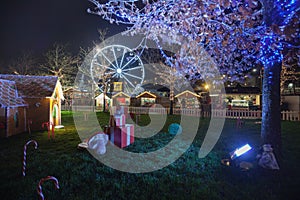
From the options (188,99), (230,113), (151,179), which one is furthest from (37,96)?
(188,99)

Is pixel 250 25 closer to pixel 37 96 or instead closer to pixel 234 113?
pixel 37 96

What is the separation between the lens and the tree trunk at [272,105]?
4.70 m

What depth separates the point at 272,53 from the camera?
4.55 meters

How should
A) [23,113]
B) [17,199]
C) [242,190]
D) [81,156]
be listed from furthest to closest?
[23,113], [81,156], [242,190], [17,199]

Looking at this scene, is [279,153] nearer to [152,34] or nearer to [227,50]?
[227,50]

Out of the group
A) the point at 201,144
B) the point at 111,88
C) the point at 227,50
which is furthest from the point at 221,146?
the point at 111,88

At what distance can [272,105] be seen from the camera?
15.6 ft

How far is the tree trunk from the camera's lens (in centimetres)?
470

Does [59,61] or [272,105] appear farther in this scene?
[59,61]

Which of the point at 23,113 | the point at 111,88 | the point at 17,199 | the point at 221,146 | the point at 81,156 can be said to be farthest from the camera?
the point at 111,88

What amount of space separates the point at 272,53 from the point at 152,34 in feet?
12.1

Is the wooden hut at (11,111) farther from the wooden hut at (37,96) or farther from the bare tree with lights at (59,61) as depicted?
the bare tree with lights at (59,61)

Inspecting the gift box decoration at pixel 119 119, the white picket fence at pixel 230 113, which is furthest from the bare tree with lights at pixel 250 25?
the white picket fence at pixel 230 113

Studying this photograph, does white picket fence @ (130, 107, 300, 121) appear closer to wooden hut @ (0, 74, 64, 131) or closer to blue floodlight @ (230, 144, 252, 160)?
blue floodlight @ (230, 144, 252, 160)
